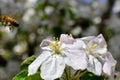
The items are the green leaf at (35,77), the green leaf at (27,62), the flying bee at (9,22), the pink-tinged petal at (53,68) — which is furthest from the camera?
the flying bee at (9,22)

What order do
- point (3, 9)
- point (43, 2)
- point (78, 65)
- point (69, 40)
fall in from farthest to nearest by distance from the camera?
point (43, 2), point (3, 9), point (69, 40), point (78, 65)

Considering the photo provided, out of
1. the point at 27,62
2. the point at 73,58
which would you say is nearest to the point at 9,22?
the point at 27,62

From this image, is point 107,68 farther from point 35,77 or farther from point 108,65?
point 35,77

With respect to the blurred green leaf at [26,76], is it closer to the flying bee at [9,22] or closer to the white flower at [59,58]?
the white flower at [59,58]

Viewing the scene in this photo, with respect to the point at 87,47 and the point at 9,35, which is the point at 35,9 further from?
the point at 87,47

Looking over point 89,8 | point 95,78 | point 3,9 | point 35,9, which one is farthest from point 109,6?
point 95,78

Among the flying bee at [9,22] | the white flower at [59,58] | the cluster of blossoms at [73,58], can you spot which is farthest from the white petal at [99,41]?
the flying bee at [9,22]
